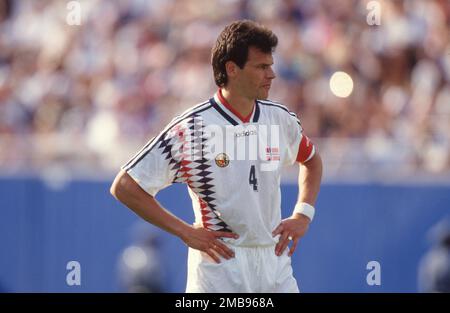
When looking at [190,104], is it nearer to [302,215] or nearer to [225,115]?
[302,215]

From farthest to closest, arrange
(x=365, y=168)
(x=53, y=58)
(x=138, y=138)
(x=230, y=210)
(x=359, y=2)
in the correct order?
(x=53, y=58) → (x=359, y=2) → (x=138, y=138) → (x=365, y=168) → (x=230, y=210)

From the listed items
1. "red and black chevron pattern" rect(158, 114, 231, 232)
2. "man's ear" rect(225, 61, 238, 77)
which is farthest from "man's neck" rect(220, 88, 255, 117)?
"red and black chevron pattern" rect(158, 114, 231, 232)

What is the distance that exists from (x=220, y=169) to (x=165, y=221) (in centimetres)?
45

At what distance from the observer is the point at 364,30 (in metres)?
11.9

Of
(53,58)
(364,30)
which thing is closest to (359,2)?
(364,30)

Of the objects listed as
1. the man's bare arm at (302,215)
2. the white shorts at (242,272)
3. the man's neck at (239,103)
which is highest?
the man's neck at (239,103)

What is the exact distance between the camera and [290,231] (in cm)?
656

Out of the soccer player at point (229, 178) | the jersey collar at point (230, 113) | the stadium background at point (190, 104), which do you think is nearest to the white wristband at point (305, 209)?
the soccer player at point (229, 178)

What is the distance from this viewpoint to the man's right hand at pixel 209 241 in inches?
249

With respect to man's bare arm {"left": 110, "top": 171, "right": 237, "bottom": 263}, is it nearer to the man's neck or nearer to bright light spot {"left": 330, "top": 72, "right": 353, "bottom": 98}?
the man's neck

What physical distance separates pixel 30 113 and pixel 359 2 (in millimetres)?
4137

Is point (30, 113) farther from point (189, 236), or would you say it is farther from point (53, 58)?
point (189, 236)

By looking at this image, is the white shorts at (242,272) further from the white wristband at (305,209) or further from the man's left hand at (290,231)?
the white wristband at (305,209)

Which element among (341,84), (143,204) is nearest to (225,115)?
(143,204)
